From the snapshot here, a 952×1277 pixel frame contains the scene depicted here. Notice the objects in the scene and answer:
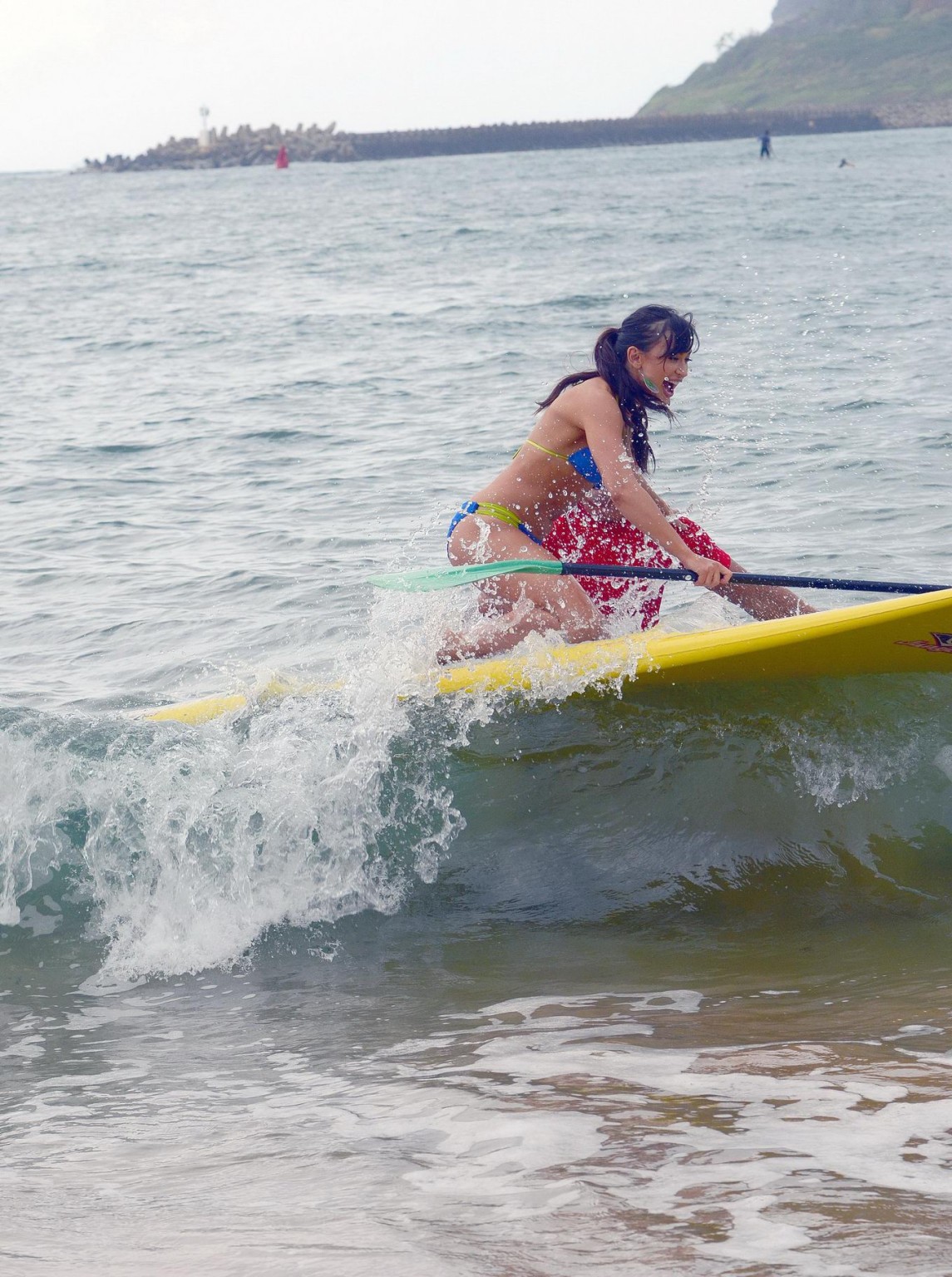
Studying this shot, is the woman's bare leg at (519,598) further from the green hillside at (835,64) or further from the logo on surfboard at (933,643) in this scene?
the green hillside at (835,64)

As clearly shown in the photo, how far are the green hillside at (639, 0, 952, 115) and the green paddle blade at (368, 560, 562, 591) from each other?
11657 cm

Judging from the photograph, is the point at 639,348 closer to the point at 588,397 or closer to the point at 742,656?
the point at 588,397

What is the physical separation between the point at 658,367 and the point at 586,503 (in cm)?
64

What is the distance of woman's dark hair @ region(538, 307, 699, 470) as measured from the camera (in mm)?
4586

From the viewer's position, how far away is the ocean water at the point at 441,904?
2.49 m

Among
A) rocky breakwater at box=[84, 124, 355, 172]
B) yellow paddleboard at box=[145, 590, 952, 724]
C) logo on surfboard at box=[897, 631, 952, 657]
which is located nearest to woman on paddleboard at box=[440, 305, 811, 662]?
yellow paddleboard at box=[145, 590, 952, 724]

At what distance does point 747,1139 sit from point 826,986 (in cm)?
117

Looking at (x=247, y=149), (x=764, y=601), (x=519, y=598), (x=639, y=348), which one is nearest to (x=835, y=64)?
(x=247, y=149)

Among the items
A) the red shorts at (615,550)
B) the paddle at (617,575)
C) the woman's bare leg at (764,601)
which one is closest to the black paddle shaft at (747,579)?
the paddle at (617,575)

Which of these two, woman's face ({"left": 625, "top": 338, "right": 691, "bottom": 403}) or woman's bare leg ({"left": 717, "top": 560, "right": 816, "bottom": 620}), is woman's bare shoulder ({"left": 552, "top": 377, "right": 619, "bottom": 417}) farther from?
woman's bare leg ({"left": 717, "top": 560, "right": 816, "bottom": 620})

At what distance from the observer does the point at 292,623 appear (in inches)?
289

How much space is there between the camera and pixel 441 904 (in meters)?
4.64

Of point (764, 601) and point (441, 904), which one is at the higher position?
point (764, 601)

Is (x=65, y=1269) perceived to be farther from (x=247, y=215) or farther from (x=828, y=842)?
(x=247, y=215)
